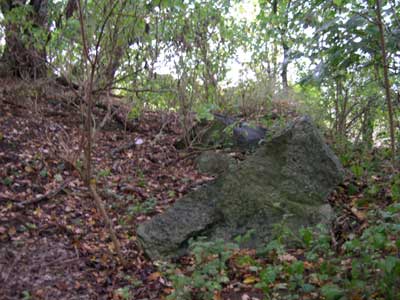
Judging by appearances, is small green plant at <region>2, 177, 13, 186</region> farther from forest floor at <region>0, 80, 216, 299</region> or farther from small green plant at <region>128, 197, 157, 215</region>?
small green plant at <region>128, 197, 157, 215</region>

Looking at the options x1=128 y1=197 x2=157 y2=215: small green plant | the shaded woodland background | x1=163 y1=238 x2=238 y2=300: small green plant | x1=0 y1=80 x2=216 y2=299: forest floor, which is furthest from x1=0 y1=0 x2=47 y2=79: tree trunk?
x1=163 y1=238 x2=238 y2=300: small green plant

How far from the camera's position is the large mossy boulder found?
4176 millimetres

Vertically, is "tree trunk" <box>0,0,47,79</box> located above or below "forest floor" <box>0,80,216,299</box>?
above

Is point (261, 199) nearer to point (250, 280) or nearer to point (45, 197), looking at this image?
point (250, 280)

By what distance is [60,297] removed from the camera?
3.47m

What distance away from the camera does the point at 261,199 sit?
4430 millimetres

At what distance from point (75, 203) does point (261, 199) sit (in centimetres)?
201

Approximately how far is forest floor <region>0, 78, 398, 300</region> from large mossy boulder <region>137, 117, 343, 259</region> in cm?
28

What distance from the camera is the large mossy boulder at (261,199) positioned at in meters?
4.18

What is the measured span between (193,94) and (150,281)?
3483 millimetres

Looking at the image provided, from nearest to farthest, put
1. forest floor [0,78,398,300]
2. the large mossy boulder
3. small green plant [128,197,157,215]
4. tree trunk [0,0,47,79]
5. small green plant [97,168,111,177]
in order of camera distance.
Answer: forest floor [0,78,398,300] < the large mossy boulder < small green plant [128,197,157,215] < small green plant [97,168,111,177] < tree trunk [0,0,47,79]

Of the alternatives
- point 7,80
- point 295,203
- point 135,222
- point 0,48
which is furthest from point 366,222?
point 0,48

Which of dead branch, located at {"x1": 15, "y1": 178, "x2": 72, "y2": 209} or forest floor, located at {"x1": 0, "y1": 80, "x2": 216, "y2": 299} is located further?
dead branch, located at {"x1": 15, "y1": 178, "x2": 72, "y2": 209}

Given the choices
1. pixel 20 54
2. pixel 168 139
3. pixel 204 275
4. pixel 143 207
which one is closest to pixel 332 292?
pixel 204 275
